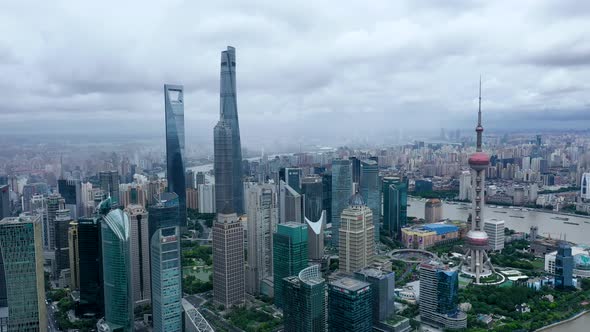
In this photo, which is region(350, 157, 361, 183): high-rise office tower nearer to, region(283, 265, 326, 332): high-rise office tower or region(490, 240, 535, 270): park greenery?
region(490, 240, 535, 270): park greenery

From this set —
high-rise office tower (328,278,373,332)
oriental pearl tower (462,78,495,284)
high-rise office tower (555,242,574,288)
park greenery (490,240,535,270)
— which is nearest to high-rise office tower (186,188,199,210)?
oriental pearl tower (462,78,495,284)

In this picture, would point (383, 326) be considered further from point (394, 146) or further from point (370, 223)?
point (394, 146)

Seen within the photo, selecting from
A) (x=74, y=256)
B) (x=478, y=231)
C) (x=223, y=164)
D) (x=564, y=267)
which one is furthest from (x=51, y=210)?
(x=564, y=267)

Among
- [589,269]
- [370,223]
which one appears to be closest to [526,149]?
[589,269]

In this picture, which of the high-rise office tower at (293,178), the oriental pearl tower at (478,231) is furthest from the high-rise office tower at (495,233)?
the high-rise office tower at (293,178)

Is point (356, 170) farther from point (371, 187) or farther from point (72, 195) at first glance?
point (72, 195)
